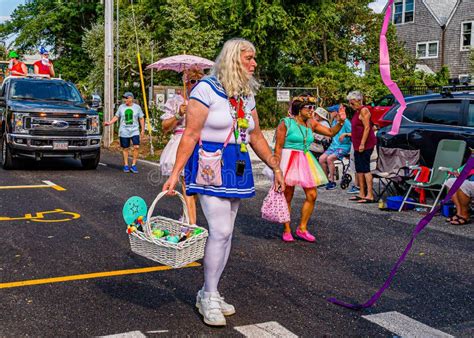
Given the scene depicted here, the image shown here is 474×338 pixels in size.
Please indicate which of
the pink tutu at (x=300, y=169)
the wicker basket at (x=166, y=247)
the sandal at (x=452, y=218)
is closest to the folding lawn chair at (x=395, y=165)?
the sandal at (x=452, y=218)

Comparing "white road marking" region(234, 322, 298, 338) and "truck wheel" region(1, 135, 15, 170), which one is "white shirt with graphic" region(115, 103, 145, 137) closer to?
"truck wheel" region(1, 135, 15, 170)

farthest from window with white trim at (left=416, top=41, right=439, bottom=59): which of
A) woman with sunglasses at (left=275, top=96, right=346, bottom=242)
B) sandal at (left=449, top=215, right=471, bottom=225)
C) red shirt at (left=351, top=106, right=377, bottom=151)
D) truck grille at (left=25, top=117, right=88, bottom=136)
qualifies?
woman with sunglasses at (left=275, top=96, right=346, bottom=242)

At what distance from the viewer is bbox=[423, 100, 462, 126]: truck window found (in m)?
10.4

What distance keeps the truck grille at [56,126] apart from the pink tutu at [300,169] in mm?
7824

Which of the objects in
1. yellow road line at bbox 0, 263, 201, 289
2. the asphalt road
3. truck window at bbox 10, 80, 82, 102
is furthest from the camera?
truck window at bbox 10, 80, 82, 102

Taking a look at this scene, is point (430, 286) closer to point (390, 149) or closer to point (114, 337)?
point (114, 337)

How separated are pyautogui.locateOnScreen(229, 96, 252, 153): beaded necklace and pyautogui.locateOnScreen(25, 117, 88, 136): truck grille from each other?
10.1 m

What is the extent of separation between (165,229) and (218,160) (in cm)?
79

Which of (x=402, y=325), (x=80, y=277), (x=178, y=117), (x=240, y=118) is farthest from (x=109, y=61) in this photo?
(x=402, y=325)

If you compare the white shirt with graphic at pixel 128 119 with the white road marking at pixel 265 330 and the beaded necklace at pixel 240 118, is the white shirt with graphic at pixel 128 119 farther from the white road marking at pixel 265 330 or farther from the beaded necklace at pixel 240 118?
the white road marking at pixel 265 330

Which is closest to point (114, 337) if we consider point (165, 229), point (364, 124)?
point (165, 229)

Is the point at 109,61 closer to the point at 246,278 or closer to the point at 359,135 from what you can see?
the point at 359,135

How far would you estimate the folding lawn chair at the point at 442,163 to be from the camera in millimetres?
9531

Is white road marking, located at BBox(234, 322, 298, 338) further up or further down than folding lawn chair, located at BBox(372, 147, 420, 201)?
further down
